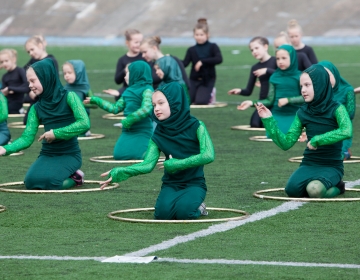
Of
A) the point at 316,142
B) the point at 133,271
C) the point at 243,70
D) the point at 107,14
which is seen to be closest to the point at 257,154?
the point at 316,142

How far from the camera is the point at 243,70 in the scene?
104ft

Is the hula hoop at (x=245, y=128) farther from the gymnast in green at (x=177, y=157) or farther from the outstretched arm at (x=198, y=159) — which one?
the outstretched arm at (x=198, y=159)

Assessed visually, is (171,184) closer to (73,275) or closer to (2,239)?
(2,239)

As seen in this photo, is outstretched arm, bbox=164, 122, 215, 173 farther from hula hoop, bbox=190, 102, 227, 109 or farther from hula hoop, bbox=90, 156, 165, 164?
hula hoop, bbox=190, 102, 227, 109

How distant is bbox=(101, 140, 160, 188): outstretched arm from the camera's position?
860 centimetres

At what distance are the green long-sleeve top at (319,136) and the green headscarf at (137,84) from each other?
12.2 feet

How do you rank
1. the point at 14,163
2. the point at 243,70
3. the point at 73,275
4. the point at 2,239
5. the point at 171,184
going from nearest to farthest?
the point at 73,275 < the point at 2,239 < the point at 171,184 < the point at 14,163 < the point at 243,70

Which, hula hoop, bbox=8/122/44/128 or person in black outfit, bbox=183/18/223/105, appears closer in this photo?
hula hoop, bbox=8/122/44/128

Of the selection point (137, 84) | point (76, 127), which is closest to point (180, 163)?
point (76, 127)

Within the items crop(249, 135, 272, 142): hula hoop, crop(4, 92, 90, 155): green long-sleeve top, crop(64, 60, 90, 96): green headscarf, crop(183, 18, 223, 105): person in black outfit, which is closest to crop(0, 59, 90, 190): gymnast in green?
crop(4, 92, 90, 155): green long-sleeve top

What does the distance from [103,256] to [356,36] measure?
55.4 metres

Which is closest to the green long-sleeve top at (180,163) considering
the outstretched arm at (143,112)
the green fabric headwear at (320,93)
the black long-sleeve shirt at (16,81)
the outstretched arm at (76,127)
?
the green fabric headwear at (320,93)

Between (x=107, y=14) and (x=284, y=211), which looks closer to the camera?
(x=284, y=211)

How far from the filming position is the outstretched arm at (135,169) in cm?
860
